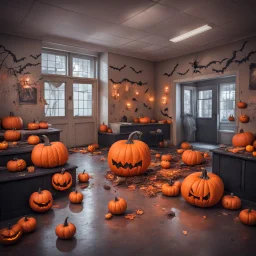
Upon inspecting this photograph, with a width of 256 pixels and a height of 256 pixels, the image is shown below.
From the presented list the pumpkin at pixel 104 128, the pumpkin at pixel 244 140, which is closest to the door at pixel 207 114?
the pumpkin at pixel 104 128

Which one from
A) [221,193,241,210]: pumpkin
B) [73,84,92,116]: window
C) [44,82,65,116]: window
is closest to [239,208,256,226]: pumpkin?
[221,193,241,210]: pumpkin

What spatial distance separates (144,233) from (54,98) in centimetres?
581

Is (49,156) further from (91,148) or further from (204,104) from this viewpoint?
(204,104)

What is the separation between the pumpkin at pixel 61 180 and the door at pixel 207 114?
731 cm

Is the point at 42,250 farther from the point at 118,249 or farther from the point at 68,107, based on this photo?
the point at 68,107

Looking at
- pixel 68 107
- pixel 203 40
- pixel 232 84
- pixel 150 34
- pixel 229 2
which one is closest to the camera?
pixel 229 2

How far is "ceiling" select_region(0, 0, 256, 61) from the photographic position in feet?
14.3

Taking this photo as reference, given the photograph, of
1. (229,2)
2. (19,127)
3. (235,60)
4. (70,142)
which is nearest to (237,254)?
(229,2)

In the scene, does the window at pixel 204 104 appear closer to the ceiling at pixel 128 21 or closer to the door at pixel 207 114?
the door at pixel 207 114

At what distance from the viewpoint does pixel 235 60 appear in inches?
258

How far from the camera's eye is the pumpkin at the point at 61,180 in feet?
10.4

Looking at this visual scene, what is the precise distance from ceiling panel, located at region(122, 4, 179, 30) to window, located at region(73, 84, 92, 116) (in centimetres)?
306

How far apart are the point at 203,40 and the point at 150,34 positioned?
1.60 meters

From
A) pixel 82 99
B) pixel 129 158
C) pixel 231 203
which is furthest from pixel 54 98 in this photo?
pixel 231 203
